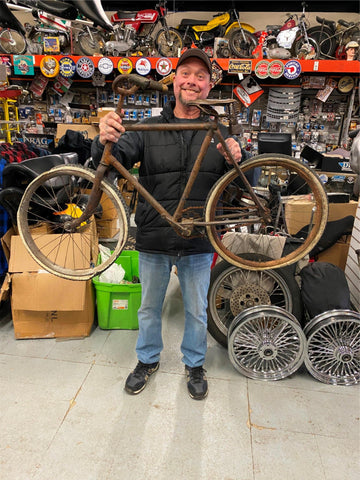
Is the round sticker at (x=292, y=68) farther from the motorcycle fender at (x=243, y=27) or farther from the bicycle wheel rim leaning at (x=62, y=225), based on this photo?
the bicycle wheel rim leaning at (x=62, y=225)

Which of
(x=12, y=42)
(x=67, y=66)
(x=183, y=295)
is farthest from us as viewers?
(x=12, y=42)

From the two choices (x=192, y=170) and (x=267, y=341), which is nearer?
(x=192, y=170)

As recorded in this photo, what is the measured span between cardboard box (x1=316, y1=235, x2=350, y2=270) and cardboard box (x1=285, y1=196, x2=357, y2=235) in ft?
1.01

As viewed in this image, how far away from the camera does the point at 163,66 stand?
5312 millimetres

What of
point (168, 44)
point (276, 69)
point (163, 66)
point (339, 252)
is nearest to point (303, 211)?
point (339, 252)

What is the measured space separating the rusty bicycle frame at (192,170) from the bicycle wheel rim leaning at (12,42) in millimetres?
5771

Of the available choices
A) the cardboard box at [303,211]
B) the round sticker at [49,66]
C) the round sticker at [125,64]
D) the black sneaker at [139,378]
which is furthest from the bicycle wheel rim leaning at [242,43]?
the black sneaker at [139,378]

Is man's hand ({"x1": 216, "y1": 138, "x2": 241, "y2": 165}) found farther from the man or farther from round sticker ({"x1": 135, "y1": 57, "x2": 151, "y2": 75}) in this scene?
round sticker ({"x1": 135, "y1": 57, "x2": 151, "y2": 75})

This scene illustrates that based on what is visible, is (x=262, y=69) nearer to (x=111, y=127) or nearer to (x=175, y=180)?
(x=175, y=180)

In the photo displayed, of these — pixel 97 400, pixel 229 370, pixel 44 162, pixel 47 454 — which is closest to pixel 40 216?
pixel 44 162

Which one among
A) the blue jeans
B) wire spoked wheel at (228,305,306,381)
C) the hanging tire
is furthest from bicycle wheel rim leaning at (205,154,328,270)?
the hanging tire

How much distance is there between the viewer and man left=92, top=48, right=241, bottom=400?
1498mm

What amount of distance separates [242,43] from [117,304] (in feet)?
18.4

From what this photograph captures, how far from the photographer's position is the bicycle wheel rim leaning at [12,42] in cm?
559
